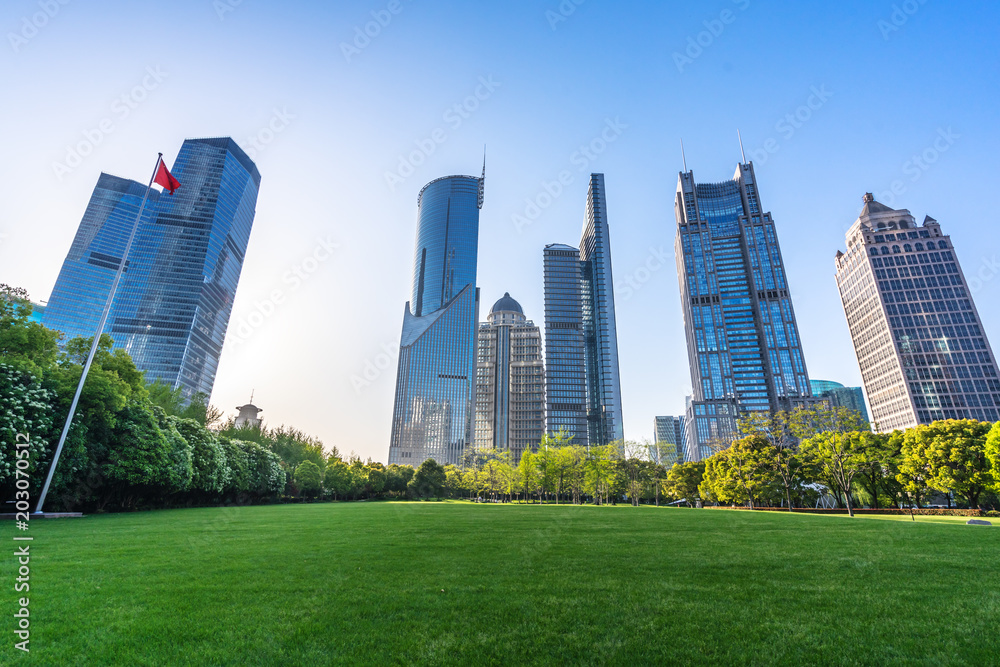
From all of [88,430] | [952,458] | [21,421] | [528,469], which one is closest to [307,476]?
[528,469]

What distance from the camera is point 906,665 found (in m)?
3.92

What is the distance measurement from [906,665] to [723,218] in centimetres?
19300

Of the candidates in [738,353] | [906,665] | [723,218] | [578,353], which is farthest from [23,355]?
[723,218]

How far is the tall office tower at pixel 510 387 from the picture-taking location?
151 metres

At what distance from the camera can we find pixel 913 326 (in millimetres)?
116750

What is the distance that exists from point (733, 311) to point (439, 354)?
377 ft

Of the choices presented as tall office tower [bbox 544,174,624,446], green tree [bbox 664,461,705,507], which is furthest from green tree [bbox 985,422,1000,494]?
tall office tower [bbox 544,174,624,446]

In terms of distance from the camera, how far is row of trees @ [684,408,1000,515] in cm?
3147

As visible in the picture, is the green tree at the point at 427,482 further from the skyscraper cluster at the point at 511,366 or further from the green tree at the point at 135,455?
the skyscraper cluster at the point at 511,366

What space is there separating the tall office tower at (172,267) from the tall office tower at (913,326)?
210461 mm

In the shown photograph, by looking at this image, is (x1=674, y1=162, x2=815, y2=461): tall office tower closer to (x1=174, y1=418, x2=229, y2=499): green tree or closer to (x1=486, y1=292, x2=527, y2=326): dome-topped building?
(x1=486, y1=292, x2=527, y2=326): dome-topped building

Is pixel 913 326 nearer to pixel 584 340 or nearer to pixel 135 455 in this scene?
pixel 584 340

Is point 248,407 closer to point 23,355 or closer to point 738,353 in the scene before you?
point 23,355

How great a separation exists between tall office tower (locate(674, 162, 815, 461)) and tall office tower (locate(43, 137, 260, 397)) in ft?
579
